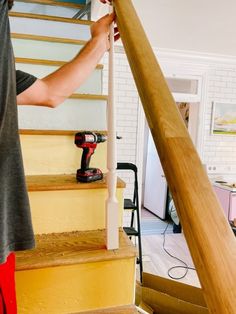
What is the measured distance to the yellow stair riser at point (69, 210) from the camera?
1201 mm

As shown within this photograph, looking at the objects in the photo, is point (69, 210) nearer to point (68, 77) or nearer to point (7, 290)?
point (7, 290)

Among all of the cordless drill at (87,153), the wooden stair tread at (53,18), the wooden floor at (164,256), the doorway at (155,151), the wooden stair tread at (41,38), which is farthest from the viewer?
the doorway at (155,151)

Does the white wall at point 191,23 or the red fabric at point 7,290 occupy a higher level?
the white wall at point 191,23

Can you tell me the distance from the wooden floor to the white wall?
8.13ft

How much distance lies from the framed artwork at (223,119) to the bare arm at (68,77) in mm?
3668

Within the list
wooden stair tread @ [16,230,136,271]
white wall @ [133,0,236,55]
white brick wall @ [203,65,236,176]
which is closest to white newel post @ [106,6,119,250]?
wooden stair tread @ [16,230,136,271]

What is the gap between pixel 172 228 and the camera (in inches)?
185

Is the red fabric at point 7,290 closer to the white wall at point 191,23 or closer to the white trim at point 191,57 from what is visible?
the white wall at point 191,23

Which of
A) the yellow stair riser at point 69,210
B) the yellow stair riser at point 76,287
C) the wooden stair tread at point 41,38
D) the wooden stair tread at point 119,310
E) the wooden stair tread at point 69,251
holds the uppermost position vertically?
the wooden stair tread at point 41,38

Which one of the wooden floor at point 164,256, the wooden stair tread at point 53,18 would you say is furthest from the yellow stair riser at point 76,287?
the wooden floor at point 164,256

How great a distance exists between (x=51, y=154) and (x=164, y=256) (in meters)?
2.90

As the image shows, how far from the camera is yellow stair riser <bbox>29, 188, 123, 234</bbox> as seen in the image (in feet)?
3.94

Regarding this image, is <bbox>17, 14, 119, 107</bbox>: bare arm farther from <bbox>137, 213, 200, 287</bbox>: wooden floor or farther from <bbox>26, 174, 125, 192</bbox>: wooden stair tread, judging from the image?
<bbox>137, 213, 200, 287</bbox>: wooden floor

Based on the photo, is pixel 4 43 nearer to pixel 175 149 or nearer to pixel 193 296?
pixel 175 149
